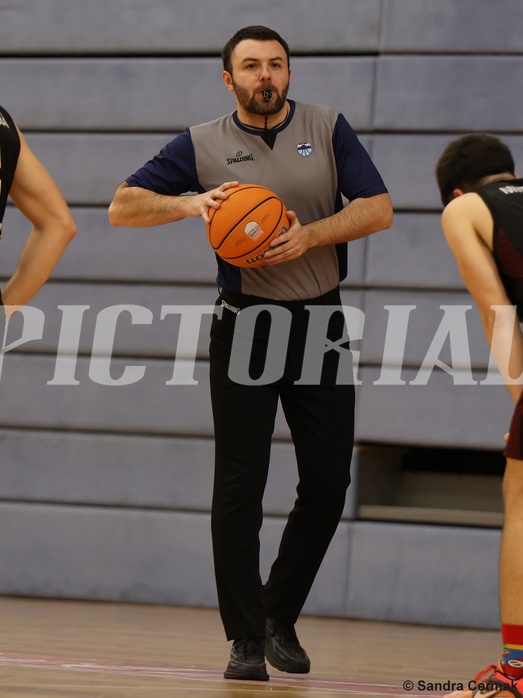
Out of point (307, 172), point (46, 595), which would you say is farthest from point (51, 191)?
point (46, 595)

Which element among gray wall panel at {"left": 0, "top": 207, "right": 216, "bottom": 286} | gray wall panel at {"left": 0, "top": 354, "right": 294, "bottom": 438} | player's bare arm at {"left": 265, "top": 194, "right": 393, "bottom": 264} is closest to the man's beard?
player's bare arm at {"left": 265, "top": 194, "right": 393, "bottom": 264}

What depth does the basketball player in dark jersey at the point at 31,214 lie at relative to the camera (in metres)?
2.79

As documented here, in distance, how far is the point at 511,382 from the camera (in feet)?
9.63

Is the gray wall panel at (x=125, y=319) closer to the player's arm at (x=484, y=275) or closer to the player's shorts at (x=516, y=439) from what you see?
the player's arm at (x=484, y=275)

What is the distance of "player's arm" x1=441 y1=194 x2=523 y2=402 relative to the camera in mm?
2898

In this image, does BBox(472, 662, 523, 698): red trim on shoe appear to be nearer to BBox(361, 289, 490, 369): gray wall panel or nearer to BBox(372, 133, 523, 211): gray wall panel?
BBox(361, 289, 490, 369): gray wall panel

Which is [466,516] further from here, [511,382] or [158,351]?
[511,382]

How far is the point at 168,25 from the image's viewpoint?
19.5ft

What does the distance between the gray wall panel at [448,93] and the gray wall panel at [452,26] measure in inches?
2.2

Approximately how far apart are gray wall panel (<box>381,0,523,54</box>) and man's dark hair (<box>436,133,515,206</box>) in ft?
8.62

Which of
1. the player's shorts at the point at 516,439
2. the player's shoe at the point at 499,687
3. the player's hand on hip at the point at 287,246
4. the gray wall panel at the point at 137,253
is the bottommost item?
the player's shoe at the point at 499,687

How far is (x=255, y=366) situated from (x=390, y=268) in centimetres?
216

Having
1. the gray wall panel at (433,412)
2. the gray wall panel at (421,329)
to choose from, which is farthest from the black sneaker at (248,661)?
the gray wall panel at (421,329)

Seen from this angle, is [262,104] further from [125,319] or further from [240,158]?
[125,319]
